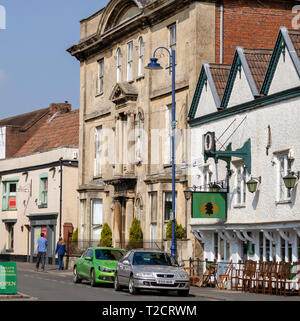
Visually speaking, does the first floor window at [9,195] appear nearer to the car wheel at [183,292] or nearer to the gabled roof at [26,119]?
the gabled roof at [26,119]

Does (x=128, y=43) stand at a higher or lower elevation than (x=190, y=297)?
higher

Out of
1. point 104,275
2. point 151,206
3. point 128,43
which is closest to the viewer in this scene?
point 104,275

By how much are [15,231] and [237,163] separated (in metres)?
29.8

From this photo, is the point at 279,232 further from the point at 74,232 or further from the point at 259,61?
the point at 74,232

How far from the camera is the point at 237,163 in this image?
32.1m

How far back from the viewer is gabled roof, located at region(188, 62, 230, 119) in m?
34.7

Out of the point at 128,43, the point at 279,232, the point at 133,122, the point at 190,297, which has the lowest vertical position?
the point at 190,297

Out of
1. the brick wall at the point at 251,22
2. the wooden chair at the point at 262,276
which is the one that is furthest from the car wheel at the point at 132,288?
the brick wall at the point at 251,22

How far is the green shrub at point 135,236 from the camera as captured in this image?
40938 mm

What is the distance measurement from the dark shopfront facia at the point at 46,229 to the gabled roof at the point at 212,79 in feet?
65.6

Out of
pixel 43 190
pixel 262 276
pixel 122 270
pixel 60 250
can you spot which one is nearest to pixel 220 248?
pixel 262 276

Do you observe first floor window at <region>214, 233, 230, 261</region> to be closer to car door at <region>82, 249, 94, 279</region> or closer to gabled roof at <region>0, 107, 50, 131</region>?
car door at <region>82, 249, 94, 279</region>

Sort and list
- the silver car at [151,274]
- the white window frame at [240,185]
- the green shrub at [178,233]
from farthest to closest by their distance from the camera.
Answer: the green shrub at [178,233] → the white window frame at [240,185] → the silver car at [151,274]
